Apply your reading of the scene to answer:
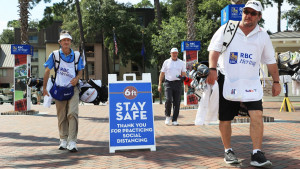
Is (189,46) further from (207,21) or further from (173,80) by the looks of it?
(207,21)

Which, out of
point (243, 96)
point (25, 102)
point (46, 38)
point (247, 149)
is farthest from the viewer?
point (46, 38)

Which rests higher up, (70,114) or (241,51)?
(241,51)

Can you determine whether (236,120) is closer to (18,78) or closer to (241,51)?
(241,51)

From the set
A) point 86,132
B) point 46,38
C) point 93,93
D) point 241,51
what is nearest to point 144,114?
point 93,93

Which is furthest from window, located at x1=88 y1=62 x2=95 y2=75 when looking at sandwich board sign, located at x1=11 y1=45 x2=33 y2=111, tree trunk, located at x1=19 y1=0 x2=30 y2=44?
sandwich board sign, located at x1=11 y1=45 x2=33 y2=111

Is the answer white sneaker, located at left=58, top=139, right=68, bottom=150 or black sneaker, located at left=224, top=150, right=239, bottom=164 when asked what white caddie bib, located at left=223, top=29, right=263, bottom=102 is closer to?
black sneaker, located at left=224, top=150, right=239, bottom=164

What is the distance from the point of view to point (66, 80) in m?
5.95

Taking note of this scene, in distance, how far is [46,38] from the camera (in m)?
50.0

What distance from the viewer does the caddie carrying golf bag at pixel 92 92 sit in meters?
6.47

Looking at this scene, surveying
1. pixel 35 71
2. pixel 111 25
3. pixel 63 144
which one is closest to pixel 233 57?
pixel 63 144

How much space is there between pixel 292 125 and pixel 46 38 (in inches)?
1800

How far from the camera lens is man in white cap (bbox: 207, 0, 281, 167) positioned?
430 cm

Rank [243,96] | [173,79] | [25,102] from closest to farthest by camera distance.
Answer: [243,96] < [173,79] < [25,102]

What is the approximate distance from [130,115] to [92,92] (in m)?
1.06
